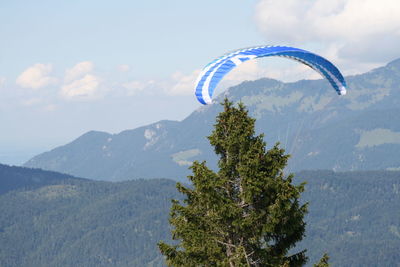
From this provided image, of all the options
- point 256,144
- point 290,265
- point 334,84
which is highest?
point 334,84

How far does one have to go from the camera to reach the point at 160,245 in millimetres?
33188

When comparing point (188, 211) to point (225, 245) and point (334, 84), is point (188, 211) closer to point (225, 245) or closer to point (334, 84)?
point (225, 245)

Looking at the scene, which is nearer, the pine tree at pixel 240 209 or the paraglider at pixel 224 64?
the pine tree at pixel 240 209

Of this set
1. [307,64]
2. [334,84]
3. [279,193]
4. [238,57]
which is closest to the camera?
[279,193]

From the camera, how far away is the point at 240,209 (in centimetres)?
3231

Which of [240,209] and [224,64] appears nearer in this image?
[240,209]

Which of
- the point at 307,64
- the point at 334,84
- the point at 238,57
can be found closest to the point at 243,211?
the point at 238,57

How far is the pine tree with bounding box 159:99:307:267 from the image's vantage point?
31922 millimetres

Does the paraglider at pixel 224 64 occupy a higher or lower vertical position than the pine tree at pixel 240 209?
higher

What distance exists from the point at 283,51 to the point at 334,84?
10.8 m

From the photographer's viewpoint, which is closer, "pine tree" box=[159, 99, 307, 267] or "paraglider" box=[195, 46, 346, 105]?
"pine tree" box=[159, 99, 307, 267]

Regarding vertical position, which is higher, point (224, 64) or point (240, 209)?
point (224, 64)

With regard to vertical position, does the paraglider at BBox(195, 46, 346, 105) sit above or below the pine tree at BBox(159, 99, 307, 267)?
above

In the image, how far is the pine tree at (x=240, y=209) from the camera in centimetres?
3192
